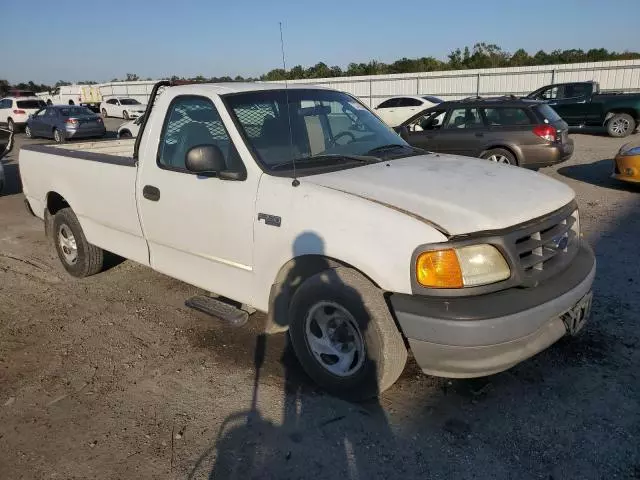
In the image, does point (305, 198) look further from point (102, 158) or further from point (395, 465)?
point (102, 158)

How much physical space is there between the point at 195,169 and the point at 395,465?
214cm

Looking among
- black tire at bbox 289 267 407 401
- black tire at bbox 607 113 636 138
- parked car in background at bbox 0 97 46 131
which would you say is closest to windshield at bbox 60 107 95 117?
parked car in background at bbox 0 97 46 131

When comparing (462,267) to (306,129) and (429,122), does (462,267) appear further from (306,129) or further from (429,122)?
(429,122)

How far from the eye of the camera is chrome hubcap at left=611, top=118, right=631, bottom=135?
17188 mm

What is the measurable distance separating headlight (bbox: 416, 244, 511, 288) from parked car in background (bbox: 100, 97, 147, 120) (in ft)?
107

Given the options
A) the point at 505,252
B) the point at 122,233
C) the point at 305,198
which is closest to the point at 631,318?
the point at 505,252

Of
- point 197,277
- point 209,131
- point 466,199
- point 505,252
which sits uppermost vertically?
point 209,131

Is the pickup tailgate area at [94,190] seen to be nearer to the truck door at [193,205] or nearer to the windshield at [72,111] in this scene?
the truck door at [193,205]

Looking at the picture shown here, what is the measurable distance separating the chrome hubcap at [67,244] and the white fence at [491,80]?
1958cm

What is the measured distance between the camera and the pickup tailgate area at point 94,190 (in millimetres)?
4492

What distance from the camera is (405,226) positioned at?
2.80 metres

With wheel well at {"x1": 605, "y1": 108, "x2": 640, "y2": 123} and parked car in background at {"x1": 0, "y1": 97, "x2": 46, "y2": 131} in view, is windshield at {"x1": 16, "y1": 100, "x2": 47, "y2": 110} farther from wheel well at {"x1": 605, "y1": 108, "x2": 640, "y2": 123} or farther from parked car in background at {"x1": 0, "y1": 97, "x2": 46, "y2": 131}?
wheel well at {"x1": 605, "y1": 108, "x2": 640, "y2": 123}

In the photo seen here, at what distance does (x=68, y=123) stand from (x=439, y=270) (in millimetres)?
21946

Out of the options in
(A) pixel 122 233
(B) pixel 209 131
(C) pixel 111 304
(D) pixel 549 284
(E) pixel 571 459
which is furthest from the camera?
(C) pixel 111 304
